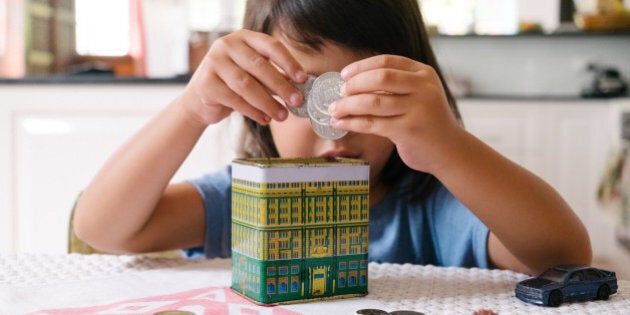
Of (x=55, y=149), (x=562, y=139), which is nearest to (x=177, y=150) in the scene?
(x=55, y=149)

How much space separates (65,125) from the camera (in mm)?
2451

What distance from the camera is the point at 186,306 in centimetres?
63

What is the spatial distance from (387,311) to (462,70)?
10.3 feet

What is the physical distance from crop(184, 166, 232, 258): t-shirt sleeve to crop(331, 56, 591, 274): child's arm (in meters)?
0.41

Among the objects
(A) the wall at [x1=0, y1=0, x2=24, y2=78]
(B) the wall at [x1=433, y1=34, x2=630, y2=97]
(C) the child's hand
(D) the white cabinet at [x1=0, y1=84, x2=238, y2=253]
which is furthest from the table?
(B) the wall at [x1=433, y1=34, x2=630, y2=97]

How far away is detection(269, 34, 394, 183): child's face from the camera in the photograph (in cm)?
94

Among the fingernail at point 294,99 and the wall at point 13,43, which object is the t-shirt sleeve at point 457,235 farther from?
the wall at point 13,43

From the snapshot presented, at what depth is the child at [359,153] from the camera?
71 centimetres

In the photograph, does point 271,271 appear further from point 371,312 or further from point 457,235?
point 457,235

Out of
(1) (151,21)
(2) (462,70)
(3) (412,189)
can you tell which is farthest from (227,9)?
(3) (412,189)

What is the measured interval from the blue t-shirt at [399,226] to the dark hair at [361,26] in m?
0.03

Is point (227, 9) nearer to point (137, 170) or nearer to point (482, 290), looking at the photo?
point (137, 170)

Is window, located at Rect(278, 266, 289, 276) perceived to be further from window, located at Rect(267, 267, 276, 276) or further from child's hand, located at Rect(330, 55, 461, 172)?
child's hand, located at Rect(330, 55, 461, 172)

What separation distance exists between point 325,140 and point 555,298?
1.33 ft
